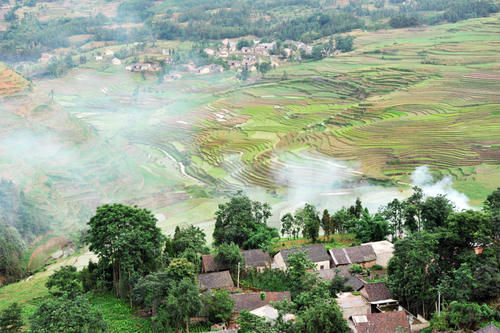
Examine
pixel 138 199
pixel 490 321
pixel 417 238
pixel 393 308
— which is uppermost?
pixel 417 238

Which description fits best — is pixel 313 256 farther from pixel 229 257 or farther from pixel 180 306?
pixel 180 306

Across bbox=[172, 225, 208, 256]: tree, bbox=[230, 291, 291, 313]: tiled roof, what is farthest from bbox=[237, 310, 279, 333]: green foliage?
bbox=[172, 225, 208, 256]: tree

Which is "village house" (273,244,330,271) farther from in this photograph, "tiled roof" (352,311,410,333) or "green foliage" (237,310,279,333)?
"green foliage" (237,310,279,333)

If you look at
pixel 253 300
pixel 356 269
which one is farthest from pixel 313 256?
pixel 253 300

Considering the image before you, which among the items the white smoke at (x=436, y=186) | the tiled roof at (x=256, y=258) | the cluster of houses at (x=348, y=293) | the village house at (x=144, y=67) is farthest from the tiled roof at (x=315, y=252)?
the village house at (x=144, y=67)

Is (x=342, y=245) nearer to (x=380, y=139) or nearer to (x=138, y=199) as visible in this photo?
(x=138, y=199)

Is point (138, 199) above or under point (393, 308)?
under

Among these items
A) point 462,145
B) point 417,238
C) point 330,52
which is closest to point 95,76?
point 330,52
